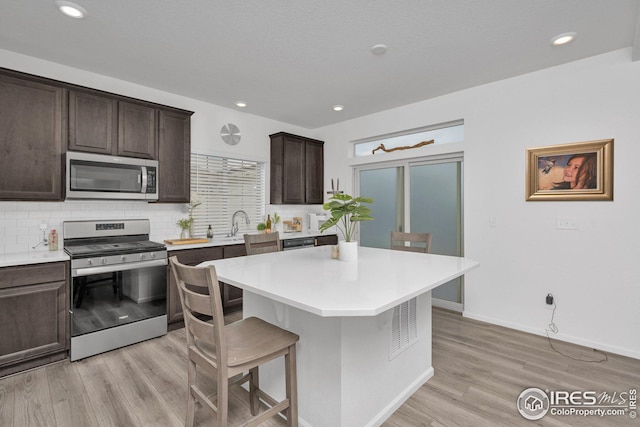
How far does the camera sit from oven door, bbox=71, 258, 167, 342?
262cm

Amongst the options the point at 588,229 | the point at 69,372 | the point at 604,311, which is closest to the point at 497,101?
the point at 588,229

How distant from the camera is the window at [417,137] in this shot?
3873mm

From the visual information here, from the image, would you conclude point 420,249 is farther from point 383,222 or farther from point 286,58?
point 286,58

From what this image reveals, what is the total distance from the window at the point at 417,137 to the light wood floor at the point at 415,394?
2405 millimetres

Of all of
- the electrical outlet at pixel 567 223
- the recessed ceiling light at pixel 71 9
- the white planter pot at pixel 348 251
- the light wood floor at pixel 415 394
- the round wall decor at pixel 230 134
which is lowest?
the light wood floor at pixel 415 394

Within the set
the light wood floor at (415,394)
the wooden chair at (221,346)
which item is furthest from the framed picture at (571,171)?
the wooden chair at (221,346)

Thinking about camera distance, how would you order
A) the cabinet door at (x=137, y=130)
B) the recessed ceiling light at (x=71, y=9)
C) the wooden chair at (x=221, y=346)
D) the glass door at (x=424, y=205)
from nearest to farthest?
the wooden chair at (x=221, y=346)
the recessed ceiling light at (x=71, y=9)
the cabinet door at (x=137, y=130)
the glass door at (x=424, y=205)

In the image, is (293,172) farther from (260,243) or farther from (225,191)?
(260,243)

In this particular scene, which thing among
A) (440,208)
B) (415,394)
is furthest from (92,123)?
(440,208)

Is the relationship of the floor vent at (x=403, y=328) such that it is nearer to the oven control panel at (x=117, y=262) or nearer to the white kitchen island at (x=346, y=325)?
the white kitchen island at (x=346, y=325)

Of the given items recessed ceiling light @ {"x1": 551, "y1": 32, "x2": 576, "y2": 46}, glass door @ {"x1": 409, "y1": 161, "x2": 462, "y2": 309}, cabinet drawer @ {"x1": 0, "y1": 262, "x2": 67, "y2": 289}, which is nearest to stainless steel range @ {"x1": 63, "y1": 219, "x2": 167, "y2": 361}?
cabinet drawer @ {"x1": 0, "y1": 262, "x2": 67, "y2": 289}

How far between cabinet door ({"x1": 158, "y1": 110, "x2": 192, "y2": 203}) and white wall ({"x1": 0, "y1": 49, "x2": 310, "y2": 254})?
0.31 metres

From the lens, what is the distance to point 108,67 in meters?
3.06

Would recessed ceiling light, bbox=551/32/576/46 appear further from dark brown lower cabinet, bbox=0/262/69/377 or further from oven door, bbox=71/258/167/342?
dark brown lower cabinet, bbox=0/262/69/377
